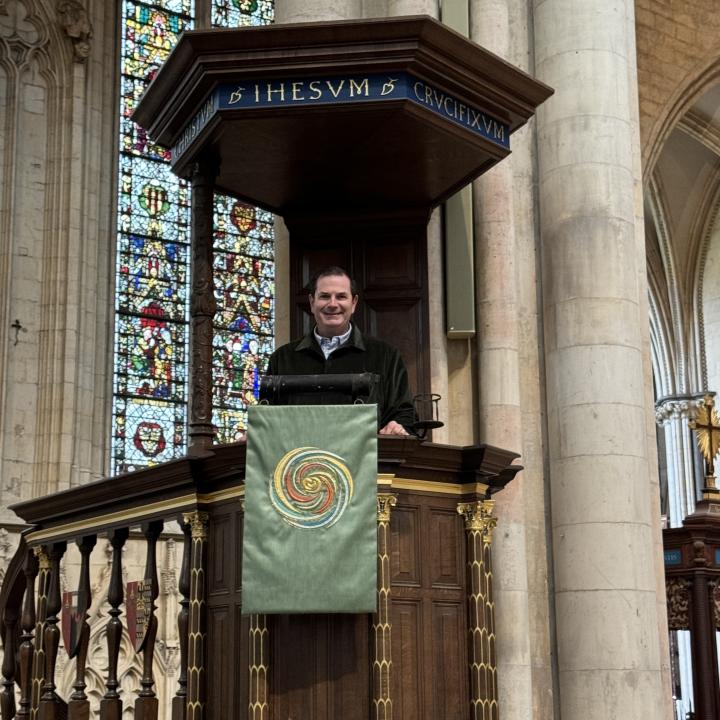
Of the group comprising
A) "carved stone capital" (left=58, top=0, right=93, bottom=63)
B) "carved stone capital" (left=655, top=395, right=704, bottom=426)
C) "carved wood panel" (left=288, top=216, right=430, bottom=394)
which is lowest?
"carved wood panel" (left=288, top=216, right=430, bottom=394)

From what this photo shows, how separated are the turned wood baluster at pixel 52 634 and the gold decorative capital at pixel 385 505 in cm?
191

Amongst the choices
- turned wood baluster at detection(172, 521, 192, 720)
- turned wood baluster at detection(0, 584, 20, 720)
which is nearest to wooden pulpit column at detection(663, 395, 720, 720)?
turned wood baluster at detection(0, 584, 20, 720)

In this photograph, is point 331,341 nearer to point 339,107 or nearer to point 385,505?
point 385,505

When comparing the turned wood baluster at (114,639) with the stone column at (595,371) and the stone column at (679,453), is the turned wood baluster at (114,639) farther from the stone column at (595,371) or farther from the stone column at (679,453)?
the stone column at (679,453)

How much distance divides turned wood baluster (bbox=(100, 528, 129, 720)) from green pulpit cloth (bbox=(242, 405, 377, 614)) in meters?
1.08

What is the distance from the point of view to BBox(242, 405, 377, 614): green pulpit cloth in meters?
4.42

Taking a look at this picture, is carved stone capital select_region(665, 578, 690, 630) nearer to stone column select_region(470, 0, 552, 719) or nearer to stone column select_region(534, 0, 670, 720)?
stone column select_region(534, 0, 670, 720)

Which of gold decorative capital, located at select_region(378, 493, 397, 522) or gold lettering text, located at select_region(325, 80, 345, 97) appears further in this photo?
gold lettering text, located at select_region(325, 80, 345, 97)

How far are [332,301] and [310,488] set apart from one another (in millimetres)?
815

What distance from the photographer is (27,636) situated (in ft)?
20.0

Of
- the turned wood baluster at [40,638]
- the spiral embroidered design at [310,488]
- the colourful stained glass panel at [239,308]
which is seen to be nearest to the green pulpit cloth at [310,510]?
the spiral embroidered design at [310,488]

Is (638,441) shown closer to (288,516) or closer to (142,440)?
(288,516)

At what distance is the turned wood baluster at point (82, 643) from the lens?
549 cm

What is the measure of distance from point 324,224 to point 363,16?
127cm
